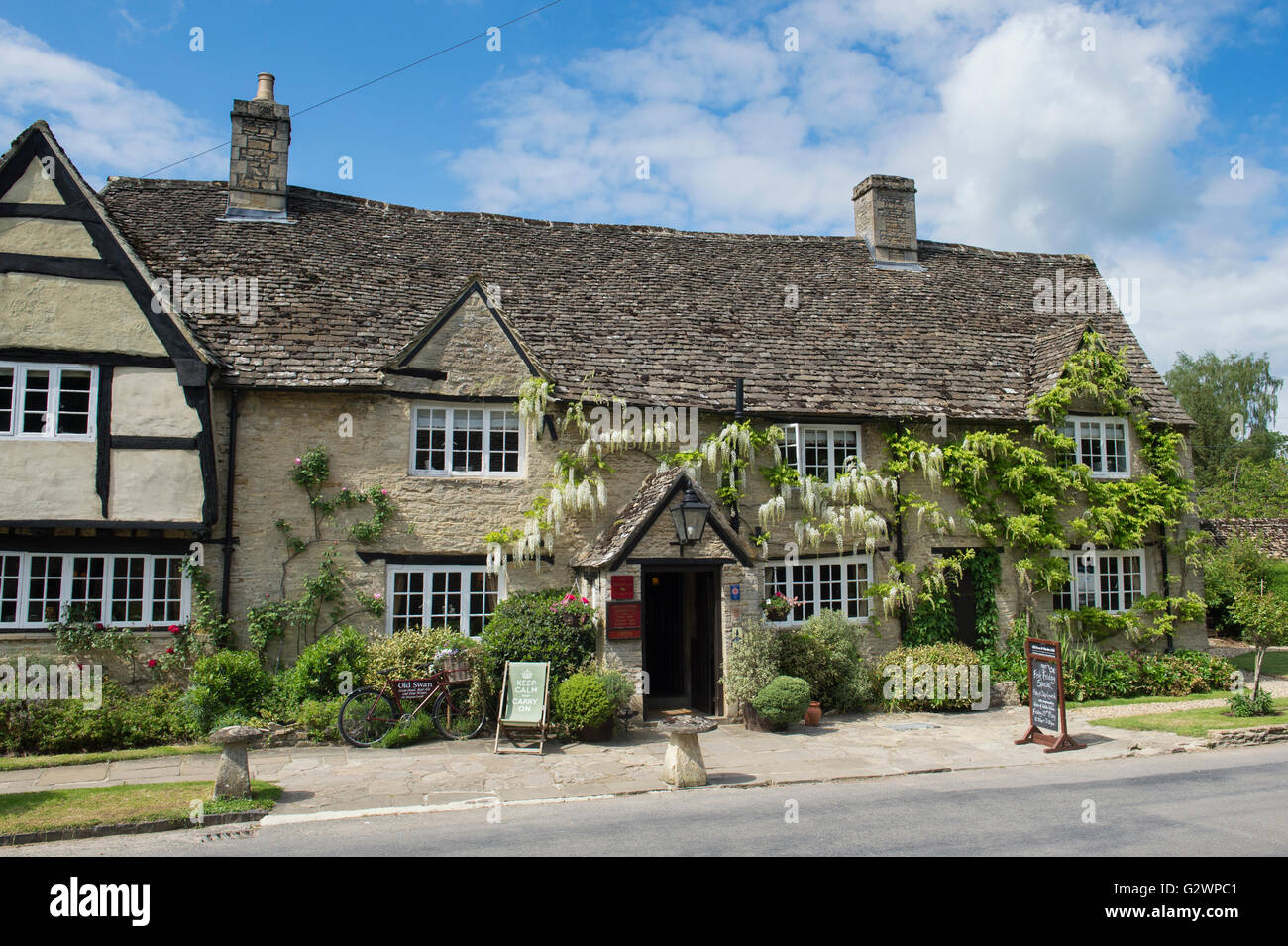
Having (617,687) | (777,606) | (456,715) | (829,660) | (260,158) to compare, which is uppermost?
(260,158)

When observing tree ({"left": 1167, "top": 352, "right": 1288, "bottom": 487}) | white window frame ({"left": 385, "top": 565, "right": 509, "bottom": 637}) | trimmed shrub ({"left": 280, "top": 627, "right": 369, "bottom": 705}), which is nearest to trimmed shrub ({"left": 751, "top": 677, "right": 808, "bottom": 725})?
white window frame ({"left": 385, "top": 565, "right": 509, "bottom": 637})

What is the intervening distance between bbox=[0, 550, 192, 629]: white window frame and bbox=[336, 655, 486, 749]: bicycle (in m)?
3.17

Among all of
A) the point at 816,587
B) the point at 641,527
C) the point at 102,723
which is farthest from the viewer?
the point at 816,587

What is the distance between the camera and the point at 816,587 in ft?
52.3

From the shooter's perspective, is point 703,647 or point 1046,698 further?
point 703,647

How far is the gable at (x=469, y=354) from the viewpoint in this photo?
14602 mm

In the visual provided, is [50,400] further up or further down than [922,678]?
further up

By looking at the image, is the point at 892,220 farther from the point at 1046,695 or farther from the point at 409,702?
the point at 409,702

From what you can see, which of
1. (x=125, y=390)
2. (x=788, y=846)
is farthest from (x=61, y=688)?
(x=788, y=846)

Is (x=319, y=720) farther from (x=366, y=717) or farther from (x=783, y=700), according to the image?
(x=783, y=700)

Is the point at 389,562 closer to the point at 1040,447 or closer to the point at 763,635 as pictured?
the point at 763,635

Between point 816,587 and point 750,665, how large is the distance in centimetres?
296

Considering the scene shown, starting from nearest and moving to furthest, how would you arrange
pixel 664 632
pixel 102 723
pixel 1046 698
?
pixel 102 723, pixel 1046 698, pixel 664 632

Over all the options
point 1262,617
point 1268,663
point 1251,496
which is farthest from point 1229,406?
point 1262,617
